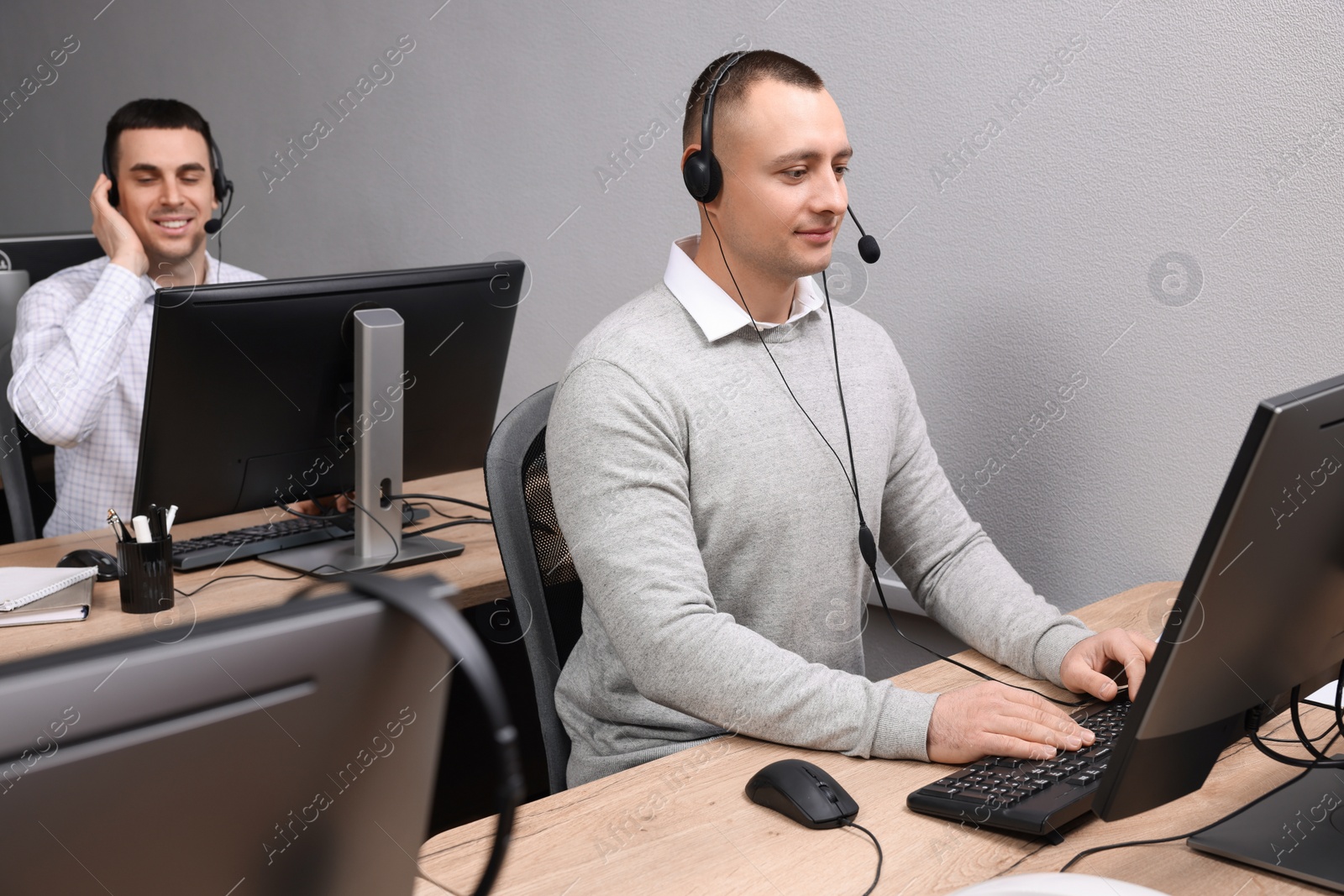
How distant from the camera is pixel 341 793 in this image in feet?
1.58

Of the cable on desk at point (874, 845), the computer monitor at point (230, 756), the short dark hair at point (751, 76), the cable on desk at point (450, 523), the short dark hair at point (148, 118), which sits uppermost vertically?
the short dark hair at point (148, 118)

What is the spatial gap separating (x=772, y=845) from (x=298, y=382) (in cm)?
107

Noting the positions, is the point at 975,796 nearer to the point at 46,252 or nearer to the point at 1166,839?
the point at 1166,839

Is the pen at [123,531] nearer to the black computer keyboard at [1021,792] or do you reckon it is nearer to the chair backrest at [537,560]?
the chair backrest at [537,560]

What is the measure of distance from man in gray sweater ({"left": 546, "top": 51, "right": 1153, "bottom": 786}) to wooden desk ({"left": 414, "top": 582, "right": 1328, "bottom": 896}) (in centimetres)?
10

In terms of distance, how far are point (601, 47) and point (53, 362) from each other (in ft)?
4.04

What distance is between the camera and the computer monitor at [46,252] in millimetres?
2355

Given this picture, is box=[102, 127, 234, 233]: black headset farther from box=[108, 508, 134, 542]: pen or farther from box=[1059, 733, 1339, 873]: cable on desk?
box=[1059, 733, 1339, 873]: cable on desk

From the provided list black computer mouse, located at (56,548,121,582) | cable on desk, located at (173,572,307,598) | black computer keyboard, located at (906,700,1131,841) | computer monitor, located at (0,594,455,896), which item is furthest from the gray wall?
computer monitor, located at (0,594,455,896)

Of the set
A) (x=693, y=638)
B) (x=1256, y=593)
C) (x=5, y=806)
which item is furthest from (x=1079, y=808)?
(x=5, y=806)

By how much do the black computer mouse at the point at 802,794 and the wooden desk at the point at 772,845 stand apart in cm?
1

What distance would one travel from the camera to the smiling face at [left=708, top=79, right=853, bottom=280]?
1.37m

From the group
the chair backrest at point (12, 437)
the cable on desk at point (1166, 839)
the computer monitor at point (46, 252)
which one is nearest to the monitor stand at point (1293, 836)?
the cable on desk at point (1166, 839)

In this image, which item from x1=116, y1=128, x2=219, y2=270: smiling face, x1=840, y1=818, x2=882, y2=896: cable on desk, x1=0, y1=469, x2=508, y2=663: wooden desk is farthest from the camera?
x1=116, y1=128, x2=219, y2=270: smiling face
